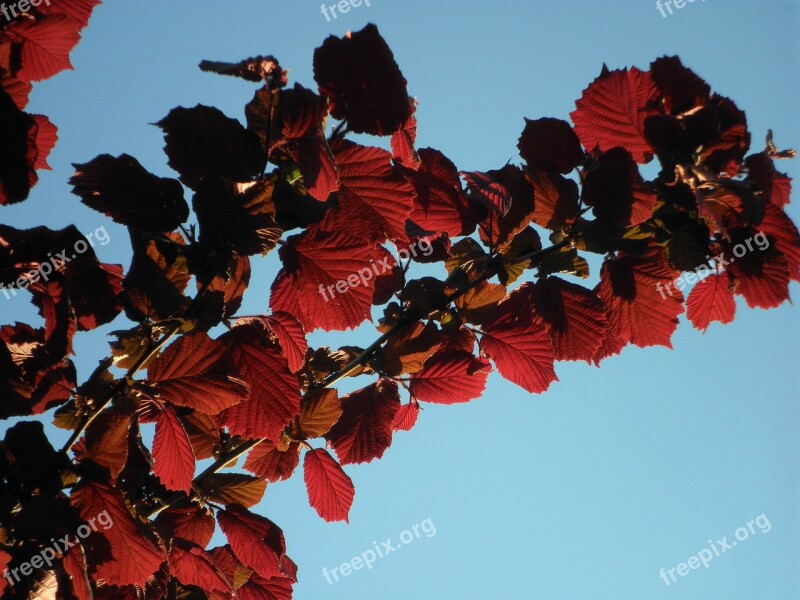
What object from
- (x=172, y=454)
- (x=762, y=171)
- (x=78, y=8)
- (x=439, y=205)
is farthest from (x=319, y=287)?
(x=762, y=171)

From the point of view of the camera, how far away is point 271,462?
4.98ft

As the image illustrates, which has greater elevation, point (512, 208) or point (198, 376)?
point (512, 208)

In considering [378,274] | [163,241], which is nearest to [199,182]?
[163,241]

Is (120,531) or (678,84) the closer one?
(120,531)

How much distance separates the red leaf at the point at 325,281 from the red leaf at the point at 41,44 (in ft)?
1.83

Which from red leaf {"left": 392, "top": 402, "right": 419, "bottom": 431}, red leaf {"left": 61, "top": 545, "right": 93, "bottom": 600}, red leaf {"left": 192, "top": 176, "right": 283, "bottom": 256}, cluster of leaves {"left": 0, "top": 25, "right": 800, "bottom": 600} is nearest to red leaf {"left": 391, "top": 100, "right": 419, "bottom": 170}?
cluster of leaves {"left": 0, "top": 25, "right": 800, "bottom": 600}

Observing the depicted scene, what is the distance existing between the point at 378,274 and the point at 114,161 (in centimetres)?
51

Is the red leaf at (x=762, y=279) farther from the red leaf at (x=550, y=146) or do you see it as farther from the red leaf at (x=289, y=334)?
the red leaf at (x=289, y=334)

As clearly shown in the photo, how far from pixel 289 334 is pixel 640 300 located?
0.69 metres

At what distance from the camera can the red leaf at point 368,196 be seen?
1247 mm

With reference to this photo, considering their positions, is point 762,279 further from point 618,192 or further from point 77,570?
point 77,570

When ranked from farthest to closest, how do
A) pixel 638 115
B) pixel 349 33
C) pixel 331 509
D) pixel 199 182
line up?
pixel 331 509 < pixel 638 115 < pixel 349 33 < pixel 199 182

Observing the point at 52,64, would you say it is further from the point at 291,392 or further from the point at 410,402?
the point at 410,402

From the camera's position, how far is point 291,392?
1.21 metres
